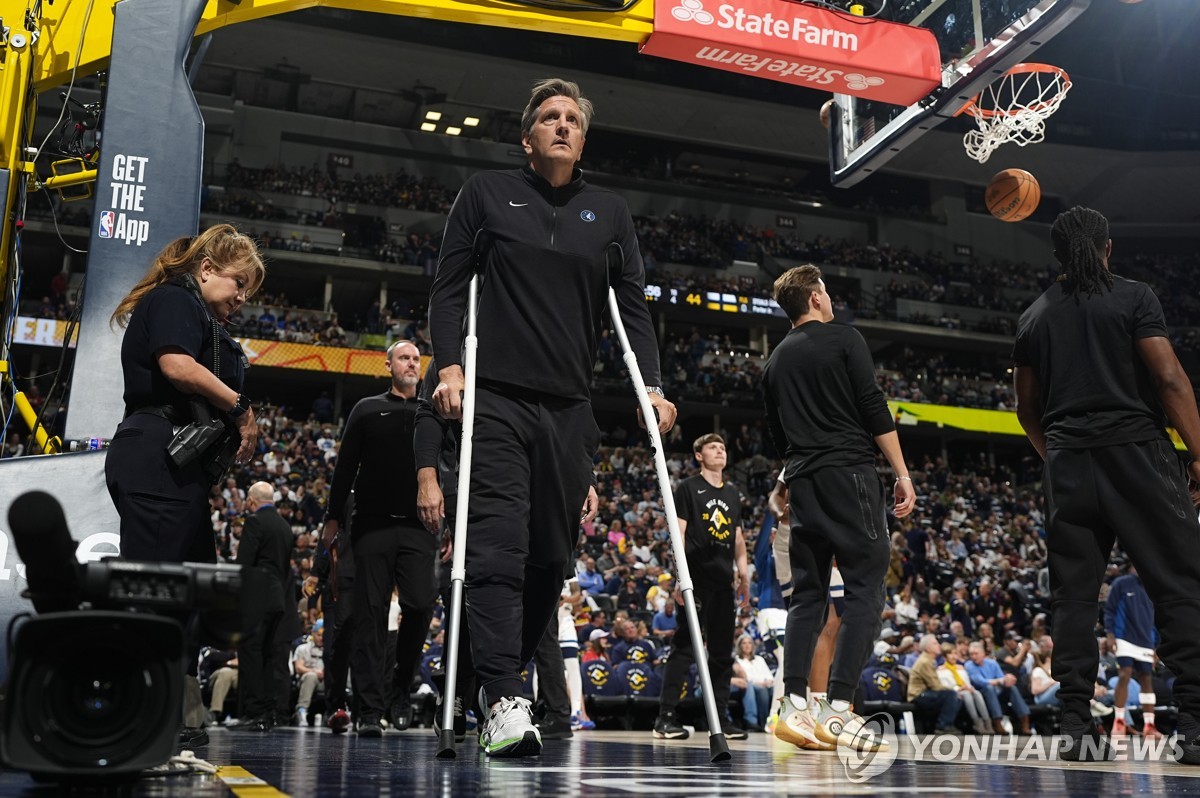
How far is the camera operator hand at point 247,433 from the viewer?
315cm

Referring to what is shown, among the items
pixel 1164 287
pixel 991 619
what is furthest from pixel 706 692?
pixel 1164 287

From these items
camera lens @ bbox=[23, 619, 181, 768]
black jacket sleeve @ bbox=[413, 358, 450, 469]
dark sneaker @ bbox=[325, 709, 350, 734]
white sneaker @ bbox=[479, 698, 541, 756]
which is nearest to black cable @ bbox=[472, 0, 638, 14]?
black jacket sleeve @ bbox=[413, 358, 450, 469]

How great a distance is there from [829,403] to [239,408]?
2.34 metres

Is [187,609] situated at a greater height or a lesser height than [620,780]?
greater

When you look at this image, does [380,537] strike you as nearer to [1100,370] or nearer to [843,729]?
[843,729]

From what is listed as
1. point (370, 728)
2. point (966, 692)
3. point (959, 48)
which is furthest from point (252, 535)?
point (966, 692)

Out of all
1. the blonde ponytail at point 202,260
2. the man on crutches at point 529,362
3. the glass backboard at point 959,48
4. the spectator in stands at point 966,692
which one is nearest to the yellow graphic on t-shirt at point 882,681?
the spectator in stands at point 966,692

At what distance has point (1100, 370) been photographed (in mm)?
3613

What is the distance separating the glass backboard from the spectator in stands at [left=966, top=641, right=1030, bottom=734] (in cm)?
619

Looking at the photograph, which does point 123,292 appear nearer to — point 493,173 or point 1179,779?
point 493,173

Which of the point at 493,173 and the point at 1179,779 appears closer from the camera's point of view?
the point at 1179,779

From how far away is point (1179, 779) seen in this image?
8.02 feet

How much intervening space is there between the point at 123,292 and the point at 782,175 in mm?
33714

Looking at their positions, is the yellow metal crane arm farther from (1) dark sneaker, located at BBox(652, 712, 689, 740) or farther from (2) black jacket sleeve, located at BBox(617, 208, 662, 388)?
(1) dark sneaker, located at BBox(652, 712, 689, 740)
